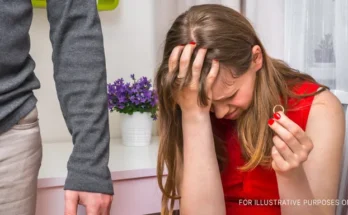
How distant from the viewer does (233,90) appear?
36.9 inches

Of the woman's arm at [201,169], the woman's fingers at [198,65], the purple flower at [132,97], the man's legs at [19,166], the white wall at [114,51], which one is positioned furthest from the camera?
the white wall at [114,51]

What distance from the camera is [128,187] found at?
4.02ft

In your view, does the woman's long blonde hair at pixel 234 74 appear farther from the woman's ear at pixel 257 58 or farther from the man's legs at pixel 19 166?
the man's legs at pixel 19 166

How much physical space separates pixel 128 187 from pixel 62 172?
17cm

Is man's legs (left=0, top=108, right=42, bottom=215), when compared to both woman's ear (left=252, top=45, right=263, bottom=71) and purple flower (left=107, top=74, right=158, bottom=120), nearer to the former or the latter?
woman's ear (left=252, top=45, right=263, bottom=71)


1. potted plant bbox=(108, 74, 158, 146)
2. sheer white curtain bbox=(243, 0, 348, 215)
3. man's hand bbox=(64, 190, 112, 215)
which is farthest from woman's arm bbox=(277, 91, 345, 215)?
potted plant bbox=(108, 74, 158, 146)

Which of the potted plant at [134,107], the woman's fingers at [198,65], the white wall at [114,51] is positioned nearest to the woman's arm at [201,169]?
the woman's fingers at [198,65]

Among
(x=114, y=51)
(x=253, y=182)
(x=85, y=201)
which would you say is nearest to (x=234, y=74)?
(x=253, y=182)

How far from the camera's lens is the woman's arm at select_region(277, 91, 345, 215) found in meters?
0.92

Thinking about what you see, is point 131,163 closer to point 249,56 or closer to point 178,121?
point 178,121

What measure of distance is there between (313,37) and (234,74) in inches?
12.0

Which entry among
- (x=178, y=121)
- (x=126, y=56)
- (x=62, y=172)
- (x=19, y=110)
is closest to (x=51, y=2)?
(x=19, y=110)

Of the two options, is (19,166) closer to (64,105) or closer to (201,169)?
(64,105)

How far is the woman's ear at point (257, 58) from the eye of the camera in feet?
3.16
